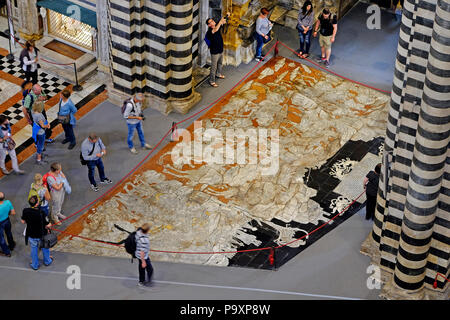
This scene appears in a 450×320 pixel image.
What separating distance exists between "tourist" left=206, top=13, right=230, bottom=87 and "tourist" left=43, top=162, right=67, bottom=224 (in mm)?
5745

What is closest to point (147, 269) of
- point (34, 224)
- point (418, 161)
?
point (34, 224)

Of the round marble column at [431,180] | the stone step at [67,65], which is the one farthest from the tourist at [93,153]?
the round marble column at [431,180]

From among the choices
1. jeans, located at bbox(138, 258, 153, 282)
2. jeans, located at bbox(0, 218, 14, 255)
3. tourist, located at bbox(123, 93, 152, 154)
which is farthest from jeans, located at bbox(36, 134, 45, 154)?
jeans, located at bbox(138, 258, 153, 282)

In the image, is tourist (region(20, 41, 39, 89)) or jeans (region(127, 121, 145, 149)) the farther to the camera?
tourist (region(20, 41, 39, 89))

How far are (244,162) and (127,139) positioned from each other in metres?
2.79

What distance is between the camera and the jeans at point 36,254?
1730 cm

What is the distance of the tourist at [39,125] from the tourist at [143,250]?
439 centimetres

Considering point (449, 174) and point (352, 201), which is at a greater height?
point (449, 174)

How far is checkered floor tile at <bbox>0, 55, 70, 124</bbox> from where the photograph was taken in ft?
72.8

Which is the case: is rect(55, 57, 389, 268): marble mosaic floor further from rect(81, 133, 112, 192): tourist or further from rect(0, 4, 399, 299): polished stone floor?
rect(81, 133, 112, 192): tourist

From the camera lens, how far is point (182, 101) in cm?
2208
